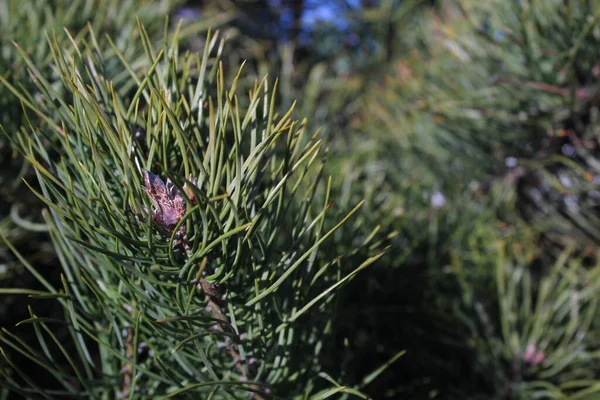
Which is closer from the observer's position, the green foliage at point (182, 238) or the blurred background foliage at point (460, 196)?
the green foliage at point (182, 238)

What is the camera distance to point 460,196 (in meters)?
0.50

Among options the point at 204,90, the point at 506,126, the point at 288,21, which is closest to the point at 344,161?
the point at 506,126

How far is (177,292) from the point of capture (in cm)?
23

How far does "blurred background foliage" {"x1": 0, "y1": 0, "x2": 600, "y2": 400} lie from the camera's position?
1.27 ft

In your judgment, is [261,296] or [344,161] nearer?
[261,296]

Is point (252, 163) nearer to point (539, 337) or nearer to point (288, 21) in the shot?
point (539, 337)

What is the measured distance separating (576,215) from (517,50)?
6.0 inches

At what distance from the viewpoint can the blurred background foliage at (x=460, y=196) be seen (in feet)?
1.27

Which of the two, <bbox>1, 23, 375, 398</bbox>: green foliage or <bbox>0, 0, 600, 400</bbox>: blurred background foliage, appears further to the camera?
<bbox>0, 0, 600, 400</bbox>: blurred background foliage

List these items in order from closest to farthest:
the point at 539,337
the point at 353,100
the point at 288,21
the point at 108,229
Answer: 1. the point at 108,229
2. the point at 539,337
3. the point at 353,100
4. the point at 288,21

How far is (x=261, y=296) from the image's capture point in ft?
0.73

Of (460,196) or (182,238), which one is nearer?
(182,238)

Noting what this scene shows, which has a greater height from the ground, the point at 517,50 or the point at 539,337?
the point at 517,50

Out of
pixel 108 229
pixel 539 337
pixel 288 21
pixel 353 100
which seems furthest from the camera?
pixel 288 21
